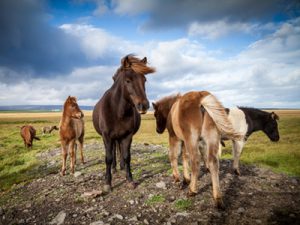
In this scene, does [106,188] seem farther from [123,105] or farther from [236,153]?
[236,153]

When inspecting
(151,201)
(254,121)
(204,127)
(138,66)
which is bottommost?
(151,201)

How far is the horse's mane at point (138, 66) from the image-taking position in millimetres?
6660

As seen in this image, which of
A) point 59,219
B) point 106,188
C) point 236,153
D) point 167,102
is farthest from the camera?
point 236,153

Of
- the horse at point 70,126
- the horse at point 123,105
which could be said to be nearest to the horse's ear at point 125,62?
the horse at point 123,105

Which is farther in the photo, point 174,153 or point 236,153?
point 236,153

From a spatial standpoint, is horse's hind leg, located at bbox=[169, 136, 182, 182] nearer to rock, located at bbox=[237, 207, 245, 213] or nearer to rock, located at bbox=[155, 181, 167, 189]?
rock, located at bbox=[155, 181, 167, 189]

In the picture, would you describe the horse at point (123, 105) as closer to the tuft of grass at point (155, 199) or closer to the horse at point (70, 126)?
the tuft of grass at point (155, 199)

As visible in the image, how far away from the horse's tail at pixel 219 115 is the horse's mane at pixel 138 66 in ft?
5.66

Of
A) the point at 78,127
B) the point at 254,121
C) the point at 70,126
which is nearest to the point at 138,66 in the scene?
the point at 70,126

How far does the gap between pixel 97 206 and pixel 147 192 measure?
4.87 ft

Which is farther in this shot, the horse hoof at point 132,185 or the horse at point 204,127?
the horse hoof at point 132,185

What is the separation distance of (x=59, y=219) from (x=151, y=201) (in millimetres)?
2312

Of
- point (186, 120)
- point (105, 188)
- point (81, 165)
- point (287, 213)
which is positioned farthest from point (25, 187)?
point (287, 213)

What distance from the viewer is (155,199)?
6691 millimetres
